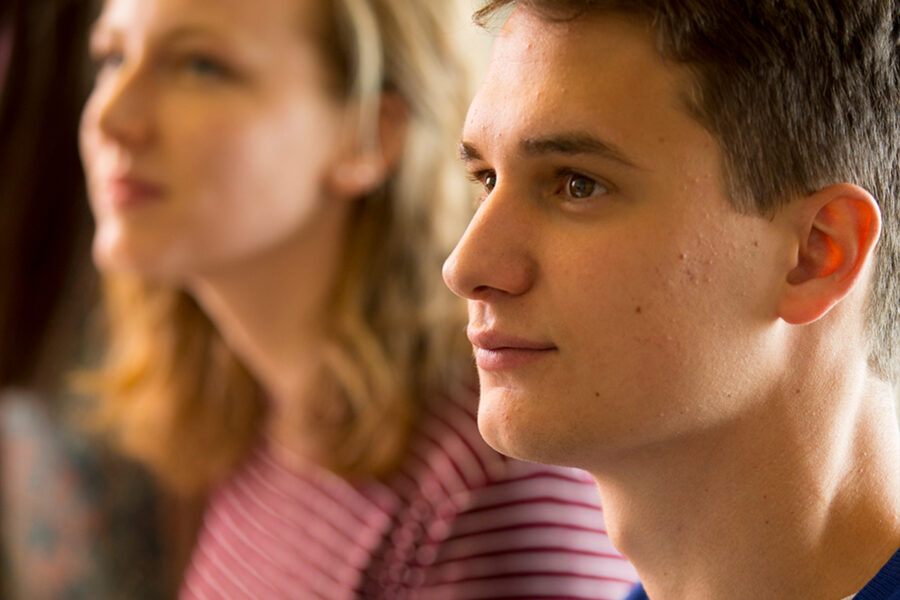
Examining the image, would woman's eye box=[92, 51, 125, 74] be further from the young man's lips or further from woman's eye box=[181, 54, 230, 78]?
the young man's lips

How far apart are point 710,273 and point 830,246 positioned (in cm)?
7

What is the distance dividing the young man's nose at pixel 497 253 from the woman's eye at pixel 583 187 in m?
0.03

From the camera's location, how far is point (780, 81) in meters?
0.60

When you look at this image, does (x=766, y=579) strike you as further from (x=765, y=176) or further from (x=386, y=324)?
(x=386, y=324)

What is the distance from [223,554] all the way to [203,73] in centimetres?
62

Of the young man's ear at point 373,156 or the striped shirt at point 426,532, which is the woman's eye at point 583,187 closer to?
the striped shirt at point 426,532

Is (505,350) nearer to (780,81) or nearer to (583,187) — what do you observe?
(583,187)

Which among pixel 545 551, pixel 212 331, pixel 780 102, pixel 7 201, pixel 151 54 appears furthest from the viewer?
pixel 7 201

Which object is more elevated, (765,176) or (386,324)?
(765,176)

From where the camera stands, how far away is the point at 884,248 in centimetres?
64

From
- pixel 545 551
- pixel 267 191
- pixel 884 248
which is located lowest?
pixel 545 551

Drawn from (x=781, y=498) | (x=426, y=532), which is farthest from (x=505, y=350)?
(x=426, y=532)

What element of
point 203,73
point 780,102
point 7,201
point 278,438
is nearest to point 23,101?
point 7,201

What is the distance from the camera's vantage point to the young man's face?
60cm
